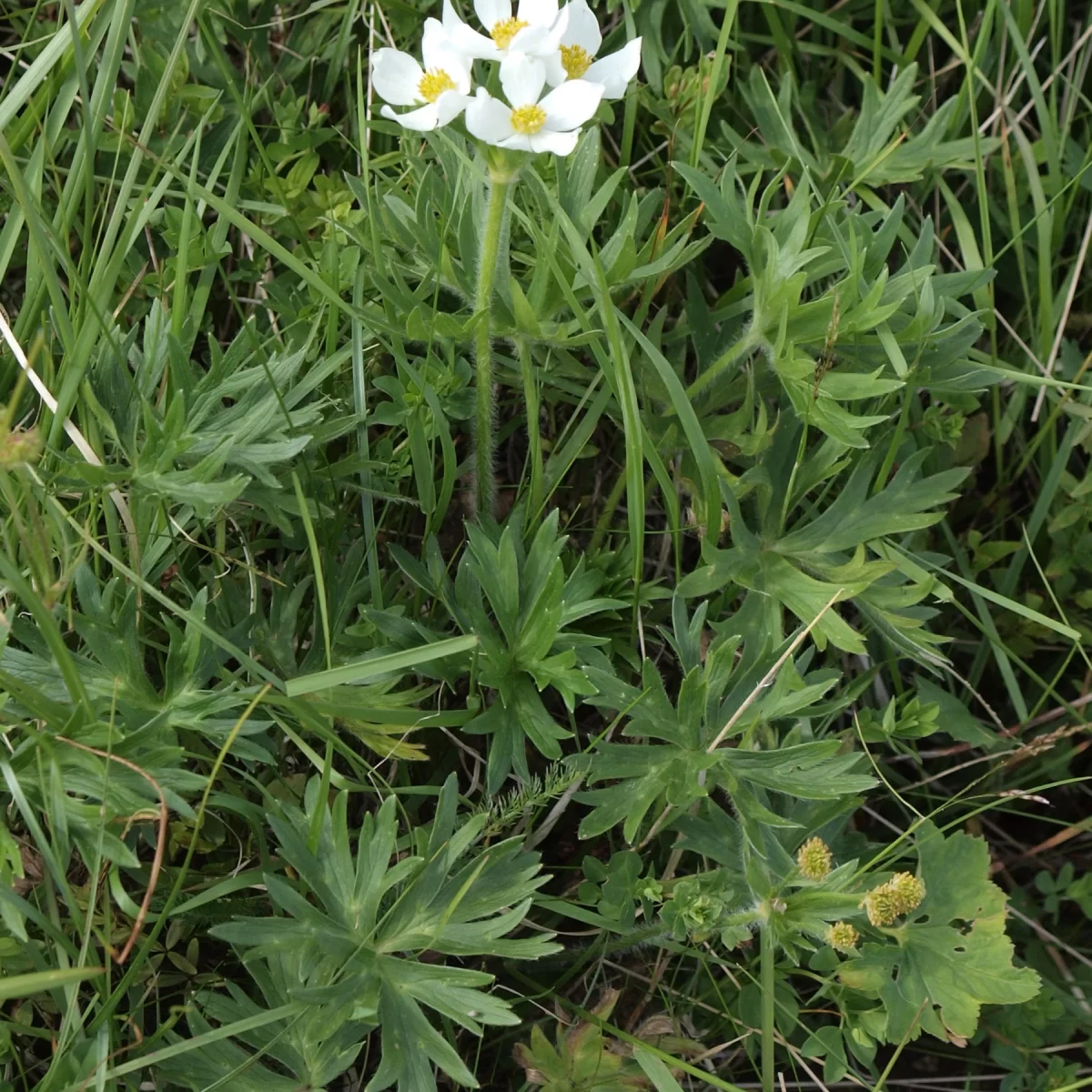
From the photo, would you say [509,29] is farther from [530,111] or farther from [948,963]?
[948,963]

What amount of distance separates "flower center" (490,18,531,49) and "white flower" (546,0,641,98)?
2.9 inches

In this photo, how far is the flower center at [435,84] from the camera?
178 centimetres

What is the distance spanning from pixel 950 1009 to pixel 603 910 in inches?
26.0

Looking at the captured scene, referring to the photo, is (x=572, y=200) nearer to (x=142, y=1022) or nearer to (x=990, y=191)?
(x=990, y=191)

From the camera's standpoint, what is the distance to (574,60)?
181cm

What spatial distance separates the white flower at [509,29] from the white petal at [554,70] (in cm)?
1

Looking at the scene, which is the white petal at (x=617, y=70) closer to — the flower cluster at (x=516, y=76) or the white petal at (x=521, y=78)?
the flower cluster at (x=516, y=76)

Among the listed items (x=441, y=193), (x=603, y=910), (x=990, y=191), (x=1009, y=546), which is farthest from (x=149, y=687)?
(x=990, y=191)

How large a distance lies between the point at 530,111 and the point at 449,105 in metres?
0.12

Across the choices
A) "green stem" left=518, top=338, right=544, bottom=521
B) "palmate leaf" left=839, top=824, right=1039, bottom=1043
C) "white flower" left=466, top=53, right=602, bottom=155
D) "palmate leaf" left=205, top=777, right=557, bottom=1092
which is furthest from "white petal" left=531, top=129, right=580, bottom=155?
"palmate leaf" left=839, top=824, right=1039, bottom=1043

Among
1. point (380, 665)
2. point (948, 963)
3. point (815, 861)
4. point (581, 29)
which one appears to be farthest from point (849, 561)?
point (581, 29)

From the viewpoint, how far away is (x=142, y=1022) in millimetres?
1984

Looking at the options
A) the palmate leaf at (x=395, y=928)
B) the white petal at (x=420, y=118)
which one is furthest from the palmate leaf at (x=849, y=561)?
the white petal at (x=420, y=118)

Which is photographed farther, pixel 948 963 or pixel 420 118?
pixel 948 963
